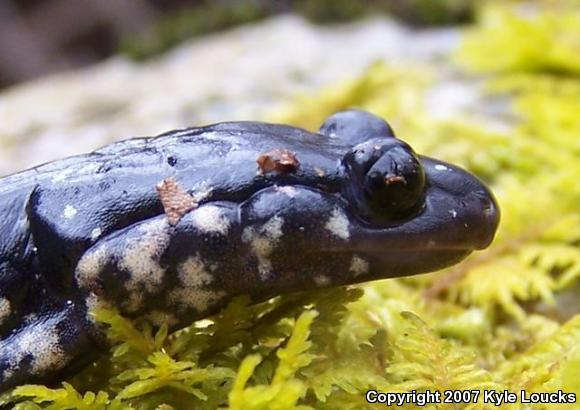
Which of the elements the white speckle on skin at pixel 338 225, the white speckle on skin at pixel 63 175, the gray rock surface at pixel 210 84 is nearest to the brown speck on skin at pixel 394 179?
the white speckle on skin at pixel 338 225

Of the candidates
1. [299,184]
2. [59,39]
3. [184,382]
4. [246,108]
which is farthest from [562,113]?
[59,39]

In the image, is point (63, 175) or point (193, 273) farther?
point (63, 175)

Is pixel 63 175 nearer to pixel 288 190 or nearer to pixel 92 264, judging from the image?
pixel 92 264

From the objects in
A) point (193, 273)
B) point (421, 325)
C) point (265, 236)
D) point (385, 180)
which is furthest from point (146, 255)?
point (421, 325)

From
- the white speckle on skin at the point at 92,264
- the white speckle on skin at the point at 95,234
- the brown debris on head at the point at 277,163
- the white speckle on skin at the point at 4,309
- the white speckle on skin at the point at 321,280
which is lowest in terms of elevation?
the white speckle on skin at the point at 321,280

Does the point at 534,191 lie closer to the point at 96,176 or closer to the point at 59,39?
the point at 96,176

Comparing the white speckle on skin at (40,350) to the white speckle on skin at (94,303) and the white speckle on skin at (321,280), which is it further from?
the white speckle on skin at (321,280)

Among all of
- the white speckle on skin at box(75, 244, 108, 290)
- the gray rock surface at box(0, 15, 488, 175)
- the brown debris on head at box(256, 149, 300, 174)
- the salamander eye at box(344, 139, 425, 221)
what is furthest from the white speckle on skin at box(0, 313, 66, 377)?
the gray rock surface at box(0, 15, 488, 175)
